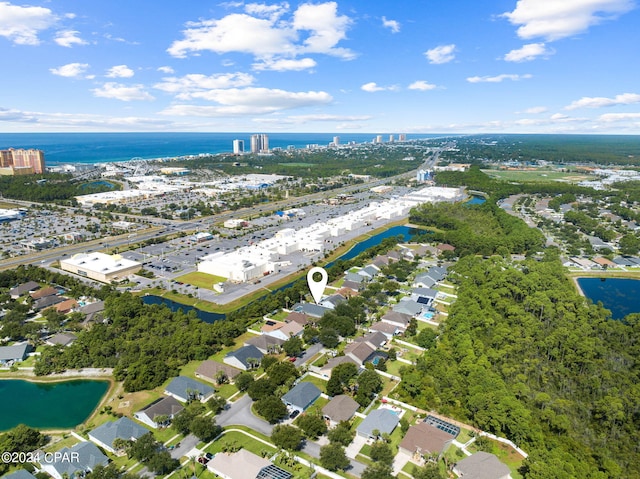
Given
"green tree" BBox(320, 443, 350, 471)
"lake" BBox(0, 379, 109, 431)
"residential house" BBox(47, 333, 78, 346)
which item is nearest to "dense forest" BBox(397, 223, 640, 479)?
"green tree" BBox(320, 443, 350, 471)

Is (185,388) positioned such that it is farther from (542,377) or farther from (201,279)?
(542,377)

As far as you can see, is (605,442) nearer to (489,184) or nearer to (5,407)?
(5,407)

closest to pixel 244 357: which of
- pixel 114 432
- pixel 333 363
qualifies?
pixel 333 363

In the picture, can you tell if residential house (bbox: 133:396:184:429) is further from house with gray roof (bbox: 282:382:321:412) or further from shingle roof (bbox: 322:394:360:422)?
shingle roof (bbox: 322:394:360:422)

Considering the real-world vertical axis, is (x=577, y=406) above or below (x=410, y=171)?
below

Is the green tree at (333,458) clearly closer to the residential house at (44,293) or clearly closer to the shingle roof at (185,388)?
the shingle roof at (185,388)

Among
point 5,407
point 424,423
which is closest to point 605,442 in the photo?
point 424,423
